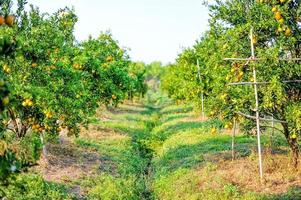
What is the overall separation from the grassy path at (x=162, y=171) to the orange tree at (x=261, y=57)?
154 centimetres

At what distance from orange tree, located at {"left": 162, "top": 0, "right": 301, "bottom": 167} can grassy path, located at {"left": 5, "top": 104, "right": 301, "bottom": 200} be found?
1.54 metres

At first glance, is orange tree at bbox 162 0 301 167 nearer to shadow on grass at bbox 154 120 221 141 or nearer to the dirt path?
the dirt path

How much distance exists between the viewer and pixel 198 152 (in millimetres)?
20859

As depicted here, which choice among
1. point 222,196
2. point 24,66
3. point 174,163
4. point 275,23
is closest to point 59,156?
point 174,163

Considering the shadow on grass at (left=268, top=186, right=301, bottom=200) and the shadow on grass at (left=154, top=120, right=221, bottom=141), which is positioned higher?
the shadow on grass at (left=154, top=120, right=221, bottom=141)

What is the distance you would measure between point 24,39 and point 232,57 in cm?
715

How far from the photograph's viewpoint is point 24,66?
1485 centimetres

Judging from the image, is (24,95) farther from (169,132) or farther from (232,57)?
(169,132)

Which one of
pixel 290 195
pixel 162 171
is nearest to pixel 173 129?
pixel 162 171

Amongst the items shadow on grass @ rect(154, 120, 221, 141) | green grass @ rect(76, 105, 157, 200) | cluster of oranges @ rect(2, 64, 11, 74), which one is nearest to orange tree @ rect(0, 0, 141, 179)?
cluster of oranges @ rect(2, 64, 11, 74)

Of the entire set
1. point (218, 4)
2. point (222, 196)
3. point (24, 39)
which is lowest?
point (222, 196)

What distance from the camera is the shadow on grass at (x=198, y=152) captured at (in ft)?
62.1

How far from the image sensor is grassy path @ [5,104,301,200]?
14.4 m

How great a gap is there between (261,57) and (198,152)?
24.7ft
